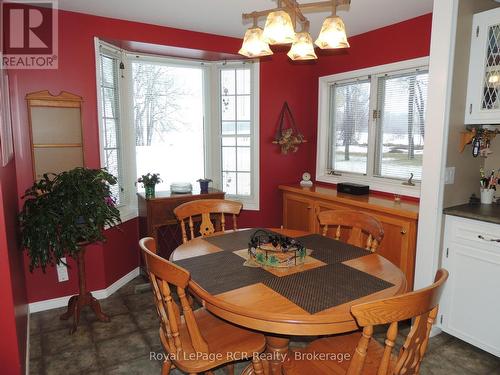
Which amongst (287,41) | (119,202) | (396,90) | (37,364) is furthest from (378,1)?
(37,364)

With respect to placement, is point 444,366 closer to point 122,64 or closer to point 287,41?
point 287,41

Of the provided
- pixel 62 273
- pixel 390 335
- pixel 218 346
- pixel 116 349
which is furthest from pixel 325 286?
pixel 62 273

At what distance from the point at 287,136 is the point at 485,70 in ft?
6.34

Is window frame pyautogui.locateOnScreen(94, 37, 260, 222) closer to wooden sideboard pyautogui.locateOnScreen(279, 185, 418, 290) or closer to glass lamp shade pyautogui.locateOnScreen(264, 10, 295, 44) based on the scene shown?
wooden sideboard pyautogui.locateOnScreen(279, 185, 418, 290)

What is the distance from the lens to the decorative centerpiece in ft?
6.00

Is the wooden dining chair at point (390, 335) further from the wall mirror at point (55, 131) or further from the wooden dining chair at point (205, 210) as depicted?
the wall mirror at point (55, 131)

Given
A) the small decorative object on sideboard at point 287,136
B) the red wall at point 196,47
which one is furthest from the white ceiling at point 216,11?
the small decorative object on sideboard at point 287,136

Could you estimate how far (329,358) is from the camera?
162 centimetres

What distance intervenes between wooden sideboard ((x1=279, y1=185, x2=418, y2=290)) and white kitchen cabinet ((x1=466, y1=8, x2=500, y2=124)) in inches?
32.5

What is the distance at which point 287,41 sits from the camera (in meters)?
1.64

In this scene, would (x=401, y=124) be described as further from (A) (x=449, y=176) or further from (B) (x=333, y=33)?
(B) (x=333, y=33)

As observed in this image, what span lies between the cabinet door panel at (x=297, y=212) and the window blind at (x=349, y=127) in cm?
63

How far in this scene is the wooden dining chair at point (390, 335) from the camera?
3.78 feet

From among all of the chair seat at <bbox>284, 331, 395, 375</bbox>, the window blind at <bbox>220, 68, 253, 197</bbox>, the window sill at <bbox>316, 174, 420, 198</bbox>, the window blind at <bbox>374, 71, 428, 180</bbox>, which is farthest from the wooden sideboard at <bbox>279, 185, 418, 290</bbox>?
the chair seat at <bbox>284, 331, 395, 375</bbox>
